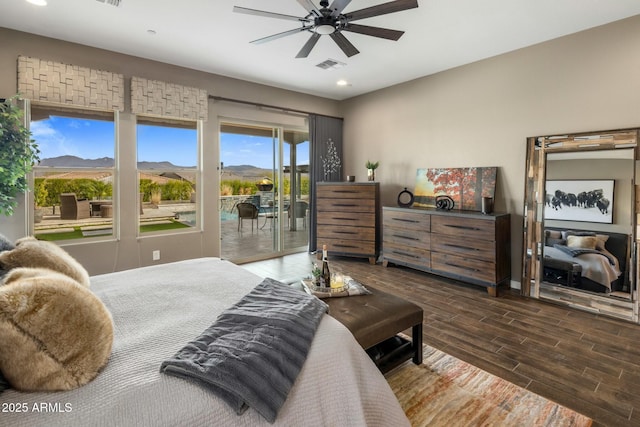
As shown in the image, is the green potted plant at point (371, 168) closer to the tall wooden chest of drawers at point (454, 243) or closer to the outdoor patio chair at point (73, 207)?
the tall wooden chest of drawers at point (454, 243)

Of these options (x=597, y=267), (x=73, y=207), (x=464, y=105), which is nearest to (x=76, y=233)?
(x=73, y=207)

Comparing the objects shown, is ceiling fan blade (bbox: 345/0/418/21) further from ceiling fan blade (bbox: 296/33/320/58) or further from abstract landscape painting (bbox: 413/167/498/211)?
abstract landscape painting (bbox: 413/167/498/211)

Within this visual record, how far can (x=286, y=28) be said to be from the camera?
3.40 metres

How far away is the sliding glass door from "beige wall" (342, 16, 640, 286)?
1.37 metres

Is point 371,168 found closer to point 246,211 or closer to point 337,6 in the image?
point 246,211

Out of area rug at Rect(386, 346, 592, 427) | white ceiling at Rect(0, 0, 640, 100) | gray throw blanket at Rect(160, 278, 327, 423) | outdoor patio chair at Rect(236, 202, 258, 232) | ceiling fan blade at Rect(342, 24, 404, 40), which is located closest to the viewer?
gray throw blanket at Rect(160, 278, 327, 423)

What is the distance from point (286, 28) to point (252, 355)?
3272 millimetres

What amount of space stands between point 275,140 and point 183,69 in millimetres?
1732

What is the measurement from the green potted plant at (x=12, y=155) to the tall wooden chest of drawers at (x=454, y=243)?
4.21 meters

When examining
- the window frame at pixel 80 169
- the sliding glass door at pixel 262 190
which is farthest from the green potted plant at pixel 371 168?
the window frame at pixel 80 169

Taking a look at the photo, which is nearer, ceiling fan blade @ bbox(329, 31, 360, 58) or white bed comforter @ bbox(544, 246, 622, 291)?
ceiling fan blade @ bbox(329, 31, 360, 58)

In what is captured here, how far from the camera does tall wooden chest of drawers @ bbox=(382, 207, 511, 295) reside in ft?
12.2

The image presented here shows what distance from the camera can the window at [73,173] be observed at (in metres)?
3.67

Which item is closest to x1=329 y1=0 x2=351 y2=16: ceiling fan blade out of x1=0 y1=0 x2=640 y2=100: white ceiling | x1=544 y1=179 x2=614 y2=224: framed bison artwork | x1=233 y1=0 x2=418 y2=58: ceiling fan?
x1=233 y1=0 x2=418 y2=58: ceiling fan
